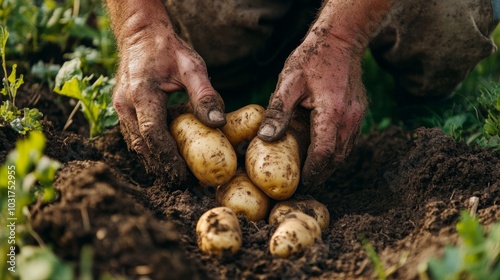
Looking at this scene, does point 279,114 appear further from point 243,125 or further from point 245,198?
point 245,198

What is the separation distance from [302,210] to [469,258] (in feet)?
2.72

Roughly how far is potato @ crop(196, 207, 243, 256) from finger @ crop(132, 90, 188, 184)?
34 cm

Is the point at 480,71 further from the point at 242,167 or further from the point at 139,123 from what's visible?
the point at 139,123

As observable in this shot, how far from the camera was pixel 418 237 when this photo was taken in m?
2.24

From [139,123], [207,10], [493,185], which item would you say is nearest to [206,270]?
[139,123]

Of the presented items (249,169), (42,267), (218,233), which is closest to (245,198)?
(249,169)

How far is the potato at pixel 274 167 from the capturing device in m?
2.38

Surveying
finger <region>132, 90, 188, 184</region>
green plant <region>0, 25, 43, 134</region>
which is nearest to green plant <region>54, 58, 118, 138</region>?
green plant <region>0, 25, 43, 134</region>

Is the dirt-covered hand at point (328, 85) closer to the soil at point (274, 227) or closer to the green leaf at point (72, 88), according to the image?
the soil at point (274, 227)

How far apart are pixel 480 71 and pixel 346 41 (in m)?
1.67

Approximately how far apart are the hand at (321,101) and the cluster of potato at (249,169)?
0.26 feet

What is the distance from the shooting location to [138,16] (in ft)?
9.02

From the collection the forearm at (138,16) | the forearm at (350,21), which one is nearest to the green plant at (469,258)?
the forearm at (350,21)

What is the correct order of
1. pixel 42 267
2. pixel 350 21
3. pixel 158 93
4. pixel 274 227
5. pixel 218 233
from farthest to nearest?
pixel 350 21 → pixel 158 93 → pixel 274 227 → pixel 218 233 → pixel 42 267
